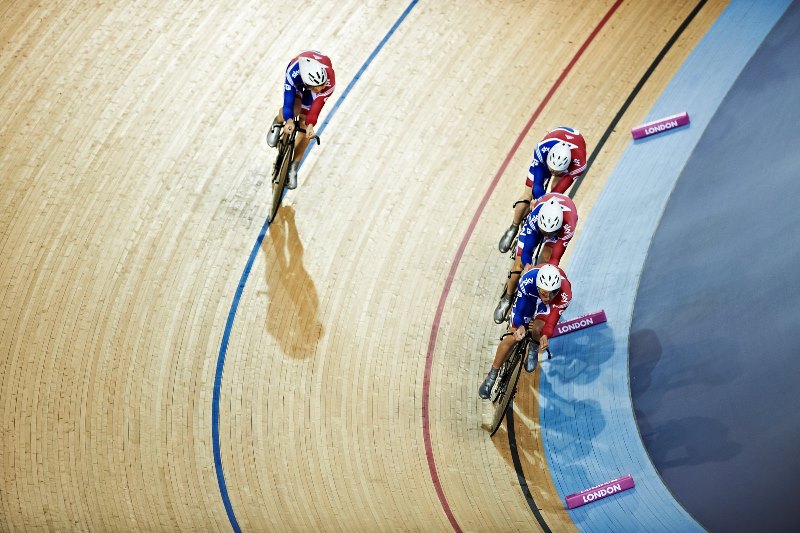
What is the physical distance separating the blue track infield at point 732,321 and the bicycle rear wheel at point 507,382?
3.29 feet

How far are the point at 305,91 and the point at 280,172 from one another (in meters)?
0.80

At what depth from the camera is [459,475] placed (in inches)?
259

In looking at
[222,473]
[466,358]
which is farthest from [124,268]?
[466,358]

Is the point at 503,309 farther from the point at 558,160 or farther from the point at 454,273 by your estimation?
the point at 558,160

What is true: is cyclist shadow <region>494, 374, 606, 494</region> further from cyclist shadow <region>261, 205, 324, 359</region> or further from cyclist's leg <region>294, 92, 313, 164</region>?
cyclist's leg <region>294, 92, 313, 164</region>

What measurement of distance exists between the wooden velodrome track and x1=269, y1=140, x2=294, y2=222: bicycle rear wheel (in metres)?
0.17

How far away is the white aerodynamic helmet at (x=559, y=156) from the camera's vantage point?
22.4 feet

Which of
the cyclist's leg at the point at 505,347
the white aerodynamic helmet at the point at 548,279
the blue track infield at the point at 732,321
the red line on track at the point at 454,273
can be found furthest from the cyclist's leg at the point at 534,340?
the blue track infield at the point at 732,321

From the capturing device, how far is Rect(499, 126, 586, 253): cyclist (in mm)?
6852

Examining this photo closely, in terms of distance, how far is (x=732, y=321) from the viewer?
23.8 ft

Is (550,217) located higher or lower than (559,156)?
lower

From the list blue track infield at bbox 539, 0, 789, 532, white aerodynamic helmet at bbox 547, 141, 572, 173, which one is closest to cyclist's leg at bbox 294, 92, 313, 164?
white aerodynamic helmet at bbox 547, 141, 572, 173

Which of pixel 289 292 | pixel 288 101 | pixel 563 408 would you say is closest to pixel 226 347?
pixel 289 292

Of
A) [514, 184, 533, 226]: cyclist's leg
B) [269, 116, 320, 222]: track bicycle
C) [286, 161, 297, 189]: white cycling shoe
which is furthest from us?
[286, 161, 297, 189]: white cycling shoe
